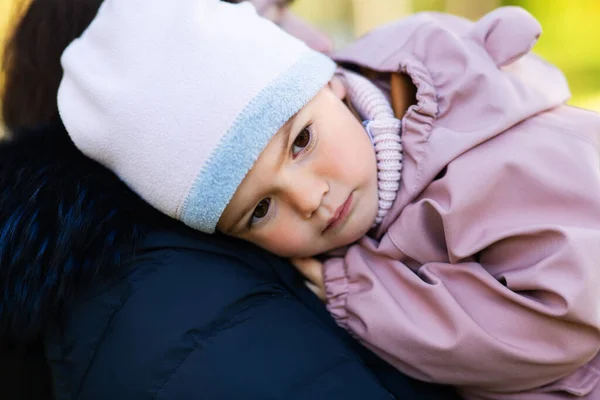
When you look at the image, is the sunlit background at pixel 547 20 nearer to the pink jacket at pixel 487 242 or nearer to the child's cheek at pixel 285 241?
the pink jacket at pixel 487 242

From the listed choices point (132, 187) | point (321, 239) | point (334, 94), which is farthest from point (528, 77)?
point (132, 187)

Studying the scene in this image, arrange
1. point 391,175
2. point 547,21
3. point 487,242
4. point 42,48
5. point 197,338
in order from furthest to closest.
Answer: point 547,21, point 42,48, point 391,175, point 487,242, point 197,338

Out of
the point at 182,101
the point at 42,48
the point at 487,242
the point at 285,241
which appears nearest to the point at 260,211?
the point at 285,241

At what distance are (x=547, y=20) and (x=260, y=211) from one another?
6.92 ft

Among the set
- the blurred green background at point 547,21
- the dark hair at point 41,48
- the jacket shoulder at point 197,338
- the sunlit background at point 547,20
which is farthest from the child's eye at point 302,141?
the blurred green background at point 547,21

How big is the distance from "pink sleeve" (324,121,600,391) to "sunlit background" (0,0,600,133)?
158 centimetres

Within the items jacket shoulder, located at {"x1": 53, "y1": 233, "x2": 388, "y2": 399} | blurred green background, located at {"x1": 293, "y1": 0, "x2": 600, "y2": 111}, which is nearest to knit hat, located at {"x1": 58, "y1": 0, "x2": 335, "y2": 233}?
jacket shoulder, located at {"x1": 53, "y1": 233, "x2": 388, "y2": 399}

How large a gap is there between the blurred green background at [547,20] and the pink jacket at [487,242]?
1.49m

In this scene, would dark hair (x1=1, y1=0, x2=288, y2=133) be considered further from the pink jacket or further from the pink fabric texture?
the pink jacket

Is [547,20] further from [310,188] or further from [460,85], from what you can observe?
[310,188]

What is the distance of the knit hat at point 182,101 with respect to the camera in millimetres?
877

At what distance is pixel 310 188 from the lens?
922 millimetres

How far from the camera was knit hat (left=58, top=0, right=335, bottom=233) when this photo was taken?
877 mm

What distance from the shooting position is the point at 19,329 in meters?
0.82
